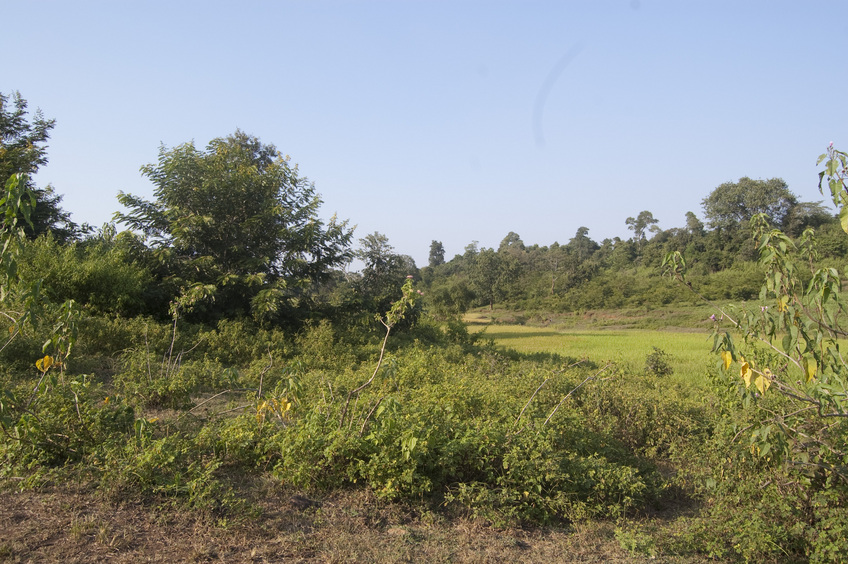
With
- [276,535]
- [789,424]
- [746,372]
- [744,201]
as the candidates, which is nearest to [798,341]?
[746,372]

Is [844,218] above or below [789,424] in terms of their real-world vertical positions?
above

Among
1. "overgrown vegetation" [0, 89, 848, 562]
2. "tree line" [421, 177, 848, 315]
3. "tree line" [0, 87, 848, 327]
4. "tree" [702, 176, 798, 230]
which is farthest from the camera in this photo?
"tree" [702, 176, 798, 230]

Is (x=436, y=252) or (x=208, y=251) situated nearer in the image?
(x=208, y=251)

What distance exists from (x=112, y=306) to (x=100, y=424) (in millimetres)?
6262

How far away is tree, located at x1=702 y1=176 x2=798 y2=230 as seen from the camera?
42.6 meters

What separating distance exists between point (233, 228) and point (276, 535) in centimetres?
961

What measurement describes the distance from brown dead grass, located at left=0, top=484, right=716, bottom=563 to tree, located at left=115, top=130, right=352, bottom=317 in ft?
24.5

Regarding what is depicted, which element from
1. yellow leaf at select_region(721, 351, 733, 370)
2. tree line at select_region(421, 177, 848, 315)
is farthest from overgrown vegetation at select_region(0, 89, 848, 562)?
tree line at select_region(421, 177, 848, 315)

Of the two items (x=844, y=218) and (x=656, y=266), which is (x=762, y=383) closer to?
(x=844, y=218)

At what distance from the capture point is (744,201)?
43531mm

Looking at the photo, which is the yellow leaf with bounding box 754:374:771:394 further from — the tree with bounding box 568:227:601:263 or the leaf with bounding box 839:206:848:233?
the tree with bounding box 568:227:601:263

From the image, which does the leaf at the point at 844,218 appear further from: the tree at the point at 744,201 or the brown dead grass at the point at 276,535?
the tree at the point at 744,201

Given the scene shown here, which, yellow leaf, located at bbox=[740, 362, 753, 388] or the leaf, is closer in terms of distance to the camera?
the leaf

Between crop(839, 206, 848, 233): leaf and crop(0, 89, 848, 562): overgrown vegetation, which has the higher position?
crop(839, 206, 848, 233): leaf
